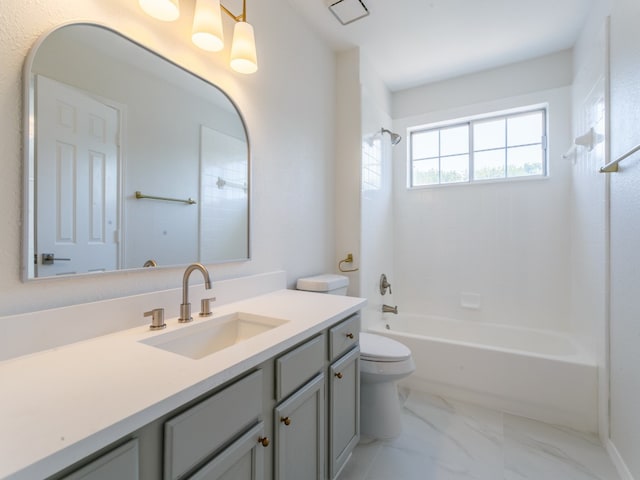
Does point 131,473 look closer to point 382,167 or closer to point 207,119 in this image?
point 207,119

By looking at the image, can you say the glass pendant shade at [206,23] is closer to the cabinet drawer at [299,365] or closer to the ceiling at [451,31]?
the ceiling at [451,31]

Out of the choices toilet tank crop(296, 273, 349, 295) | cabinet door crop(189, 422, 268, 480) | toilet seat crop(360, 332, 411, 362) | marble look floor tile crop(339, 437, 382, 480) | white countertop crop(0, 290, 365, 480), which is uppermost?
toilet tank crop(296, 273, 349, 295)

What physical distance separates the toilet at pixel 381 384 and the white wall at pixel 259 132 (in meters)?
0.70

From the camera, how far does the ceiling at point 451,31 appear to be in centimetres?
198

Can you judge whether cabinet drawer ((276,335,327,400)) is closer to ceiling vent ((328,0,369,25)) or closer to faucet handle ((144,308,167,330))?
faucet handle ((144,308,167,330))

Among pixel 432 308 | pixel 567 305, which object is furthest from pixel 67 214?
pixel 567 305

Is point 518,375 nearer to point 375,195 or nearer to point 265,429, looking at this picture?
point 375,195

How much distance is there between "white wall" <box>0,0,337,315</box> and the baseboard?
1.88m

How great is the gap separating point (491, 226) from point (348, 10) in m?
2.09

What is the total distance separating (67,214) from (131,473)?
2.51 ft

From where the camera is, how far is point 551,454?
64.9 inches

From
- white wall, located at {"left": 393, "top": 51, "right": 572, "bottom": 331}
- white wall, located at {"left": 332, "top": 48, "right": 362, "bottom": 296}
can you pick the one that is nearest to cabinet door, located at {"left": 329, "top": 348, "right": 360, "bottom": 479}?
white wall, located at {"left": 332, "top": 48, "right": 362, "bottom": 296}

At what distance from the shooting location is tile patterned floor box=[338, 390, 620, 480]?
1.51m

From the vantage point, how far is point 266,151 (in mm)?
1772
